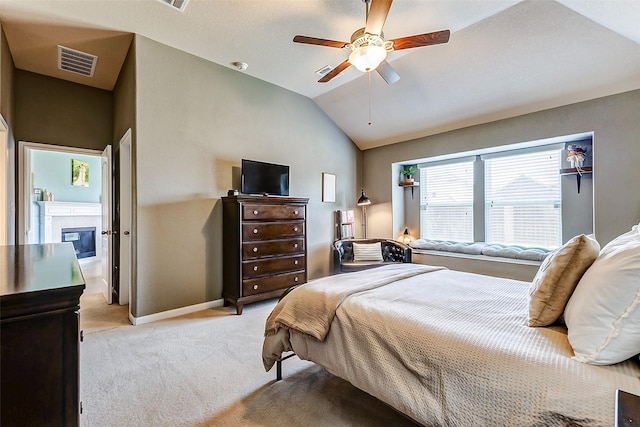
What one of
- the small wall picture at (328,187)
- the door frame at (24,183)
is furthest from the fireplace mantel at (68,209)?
the small wall picture at (328,187)

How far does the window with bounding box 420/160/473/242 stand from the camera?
190 inches

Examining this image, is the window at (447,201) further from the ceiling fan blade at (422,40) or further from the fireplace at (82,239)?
the fireplace at (82,239)

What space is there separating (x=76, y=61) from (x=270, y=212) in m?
3.00

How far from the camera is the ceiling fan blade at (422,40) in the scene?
2217 millimetres

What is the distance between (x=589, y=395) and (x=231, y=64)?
14.2 ft

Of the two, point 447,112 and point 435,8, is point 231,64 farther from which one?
point 447,112

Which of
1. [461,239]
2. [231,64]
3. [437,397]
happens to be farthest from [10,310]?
[461,239]

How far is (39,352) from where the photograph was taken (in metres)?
0.67

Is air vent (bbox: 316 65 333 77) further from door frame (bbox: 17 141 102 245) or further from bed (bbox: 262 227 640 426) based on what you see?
door frame (bbox: 17 141 102 245)

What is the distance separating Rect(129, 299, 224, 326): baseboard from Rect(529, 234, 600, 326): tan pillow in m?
3.39

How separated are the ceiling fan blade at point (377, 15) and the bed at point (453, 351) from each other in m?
1.90

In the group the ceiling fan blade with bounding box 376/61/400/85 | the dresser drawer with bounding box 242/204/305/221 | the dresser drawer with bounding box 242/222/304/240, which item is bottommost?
the dresser drawer with bounding box 242/222/304/240

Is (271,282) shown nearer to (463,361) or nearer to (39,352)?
(463,361)

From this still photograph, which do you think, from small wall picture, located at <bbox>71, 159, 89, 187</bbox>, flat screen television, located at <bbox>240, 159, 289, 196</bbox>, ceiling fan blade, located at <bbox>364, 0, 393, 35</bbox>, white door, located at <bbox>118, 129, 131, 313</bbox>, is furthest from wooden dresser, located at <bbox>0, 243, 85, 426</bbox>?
small wall picture, located at <bbox>71, 159, 89, 187</bbox>
